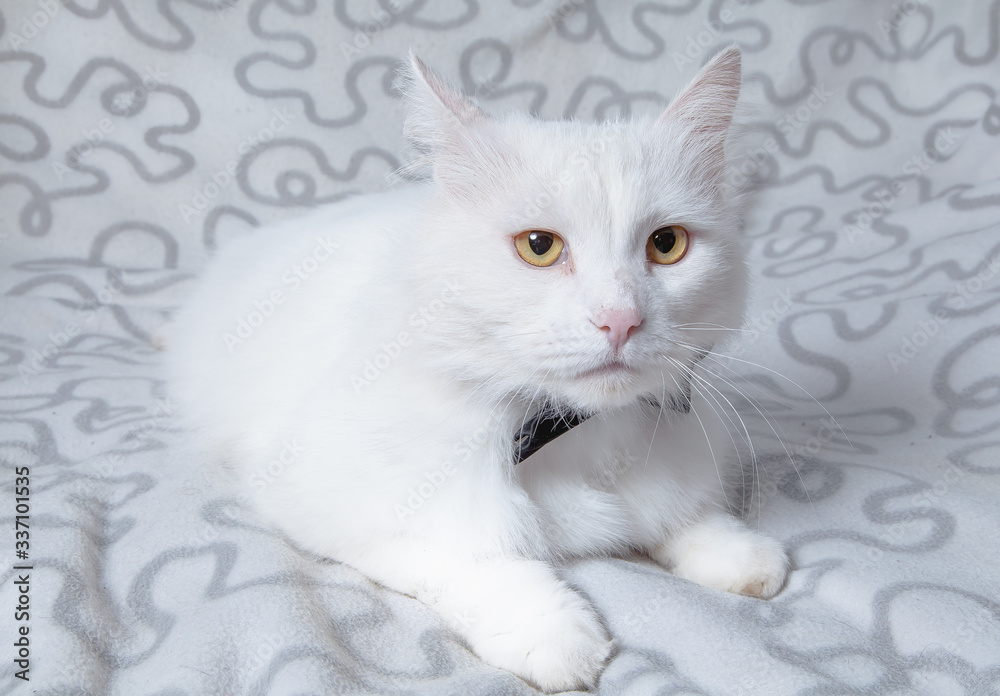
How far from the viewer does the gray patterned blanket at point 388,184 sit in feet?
3.31

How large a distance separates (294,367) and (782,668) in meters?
0.84

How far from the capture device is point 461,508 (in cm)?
108

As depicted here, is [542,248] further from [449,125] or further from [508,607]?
[508,607]

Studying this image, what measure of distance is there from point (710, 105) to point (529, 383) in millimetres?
477

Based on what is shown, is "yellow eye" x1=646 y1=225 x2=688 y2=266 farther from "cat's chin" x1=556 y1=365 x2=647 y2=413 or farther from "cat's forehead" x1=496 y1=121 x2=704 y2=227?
"cat's chin" x1=556 y1=365 x2=647 y2=413

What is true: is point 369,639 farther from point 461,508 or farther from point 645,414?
point 645,414

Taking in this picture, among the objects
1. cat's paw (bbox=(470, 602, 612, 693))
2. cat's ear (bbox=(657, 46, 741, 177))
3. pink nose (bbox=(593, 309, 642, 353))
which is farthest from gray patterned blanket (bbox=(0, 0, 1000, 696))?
pink nose (bbox=(593, 309, 642, 353))

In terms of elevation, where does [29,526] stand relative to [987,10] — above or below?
below

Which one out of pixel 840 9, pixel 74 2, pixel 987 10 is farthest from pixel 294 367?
pixel 987 10

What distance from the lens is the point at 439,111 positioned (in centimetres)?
109

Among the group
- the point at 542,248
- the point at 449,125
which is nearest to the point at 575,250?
the point at 542,248

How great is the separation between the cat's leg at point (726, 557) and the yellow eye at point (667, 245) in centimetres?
42

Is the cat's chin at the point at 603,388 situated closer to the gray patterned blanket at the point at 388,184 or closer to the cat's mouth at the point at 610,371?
the cat's mouth at the point at 610,371

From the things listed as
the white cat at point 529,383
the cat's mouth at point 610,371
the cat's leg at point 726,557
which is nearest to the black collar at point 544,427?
the white cat at point 529,383
